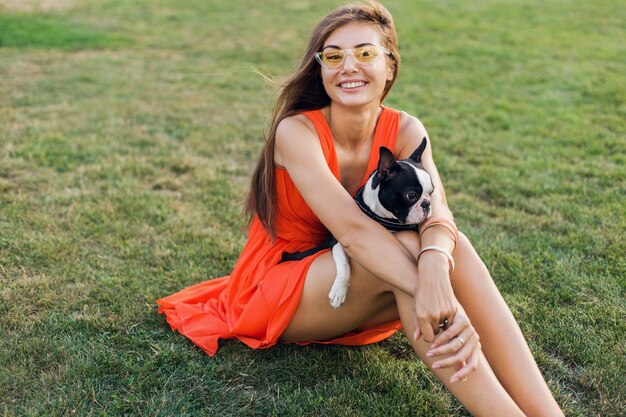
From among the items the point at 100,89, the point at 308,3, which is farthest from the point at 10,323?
the point at 308,3

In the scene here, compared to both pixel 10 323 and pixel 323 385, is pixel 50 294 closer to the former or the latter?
pixel 10 323

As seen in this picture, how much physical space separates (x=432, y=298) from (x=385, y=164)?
696 millimetres

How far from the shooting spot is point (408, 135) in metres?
3.20

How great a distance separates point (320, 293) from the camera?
108 inches

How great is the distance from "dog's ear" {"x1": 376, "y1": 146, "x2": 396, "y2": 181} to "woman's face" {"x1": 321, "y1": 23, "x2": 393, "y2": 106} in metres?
0.34

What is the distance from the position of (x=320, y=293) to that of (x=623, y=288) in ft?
6.42

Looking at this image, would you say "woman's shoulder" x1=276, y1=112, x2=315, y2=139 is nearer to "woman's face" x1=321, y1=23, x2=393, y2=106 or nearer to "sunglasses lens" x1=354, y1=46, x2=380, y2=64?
"woman's face" x1=321, y1=23, x2=393, y2=106

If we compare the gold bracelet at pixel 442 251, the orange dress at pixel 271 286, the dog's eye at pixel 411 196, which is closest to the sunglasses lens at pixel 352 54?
the orange dress at pixel 271 286

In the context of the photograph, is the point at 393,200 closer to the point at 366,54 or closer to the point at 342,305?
the point at 342,305

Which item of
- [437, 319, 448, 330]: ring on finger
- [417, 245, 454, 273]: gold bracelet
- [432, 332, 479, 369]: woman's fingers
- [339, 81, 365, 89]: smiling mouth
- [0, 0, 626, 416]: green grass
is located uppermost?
Result: [339, 81, 365, 89]: smiling mouth

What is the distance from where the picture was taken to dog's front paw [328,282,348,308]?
263 cm

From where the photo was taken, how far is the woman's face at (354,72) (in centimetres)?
287

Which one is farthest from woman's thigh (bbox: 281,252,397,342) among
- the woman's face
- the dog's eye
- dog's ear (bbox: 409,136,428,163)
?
the woman's face

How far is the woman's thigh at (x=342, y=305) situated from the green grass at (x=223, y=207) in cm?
23
